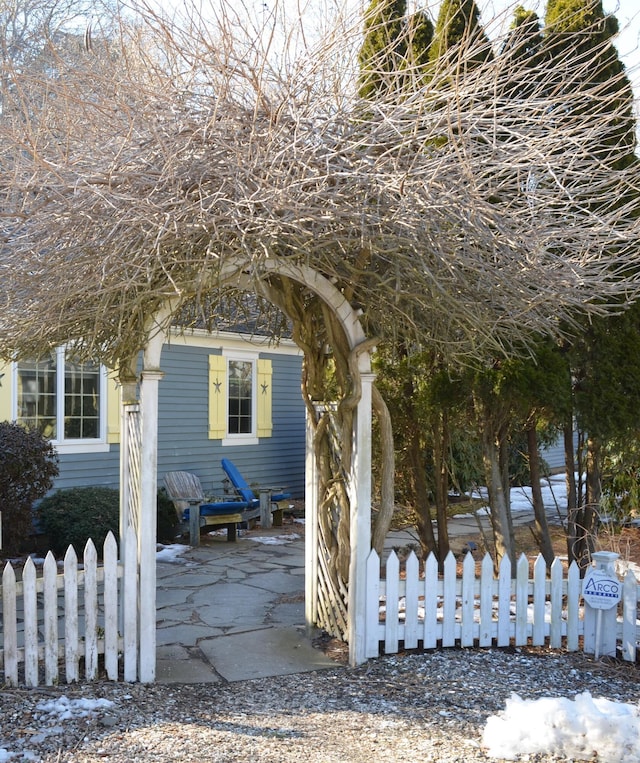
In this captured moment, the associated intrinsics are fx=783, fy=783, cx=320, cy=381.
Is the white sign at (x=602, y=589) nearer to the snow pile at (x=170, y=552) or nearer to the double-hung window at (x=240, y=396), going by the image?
the snow pile at (x=170, y=552)

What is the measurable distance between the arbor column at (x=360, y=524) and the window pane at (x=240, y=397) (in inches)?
336

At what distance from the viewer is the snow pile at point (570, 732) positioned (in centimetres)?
348

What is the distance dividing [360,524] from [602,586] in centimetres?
160

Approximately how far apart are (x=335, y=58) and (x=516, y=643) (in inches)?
155

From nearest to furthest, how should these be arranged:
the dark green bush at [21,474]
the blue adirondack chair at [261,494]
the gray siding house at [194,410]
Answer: the dark green bush at [21,474] < the gray siding house at [194,410] < the blue adirondack chair at [261,494]

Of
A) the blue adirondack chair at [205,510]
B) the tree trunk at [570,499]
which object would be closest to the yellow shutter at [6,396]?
the blue adirondack chair at [205,510]

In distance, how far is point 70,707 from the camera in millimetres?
4035

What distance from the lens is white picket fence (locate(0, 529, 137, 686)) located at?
4.38 meters

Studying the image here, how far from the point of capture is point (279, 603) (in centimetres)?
680

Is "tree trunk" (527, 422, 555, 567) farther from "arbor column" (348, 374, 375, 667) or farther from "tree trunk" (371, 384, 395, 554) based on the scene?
"arbor column" (348, 374, 375, 667)

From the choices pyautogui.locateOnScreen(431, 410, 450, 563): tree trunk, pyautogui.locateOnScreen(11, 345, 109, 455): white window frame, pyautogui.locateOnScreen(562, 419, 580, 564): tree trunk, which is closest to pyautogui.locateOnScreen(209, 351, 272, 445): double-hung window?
pyautogui.locateOnScreen(11, 345, 109, 455): white window frame

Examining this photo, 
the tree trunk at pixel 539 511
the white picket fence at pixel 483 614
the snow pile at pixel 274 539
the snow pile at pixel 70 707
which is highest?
the tree trunk at pixel 539 511

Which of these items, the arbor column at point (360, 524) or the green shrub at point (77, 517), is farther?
the green shrub at point (77, 517)

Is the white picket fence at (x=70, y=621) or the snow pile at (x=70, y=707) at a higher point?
the white picket fence at (x=70, y=621)
